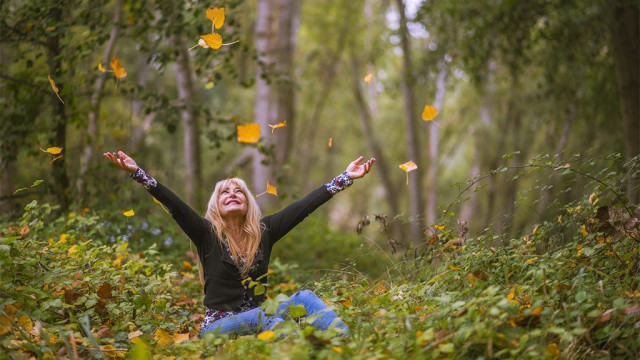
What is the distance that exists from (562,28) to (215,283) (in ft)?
23.0

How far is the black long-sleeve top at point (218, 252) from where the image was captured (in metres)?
3.82

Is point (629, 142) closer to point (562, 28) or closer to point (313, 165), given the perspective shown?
point (562, 28)

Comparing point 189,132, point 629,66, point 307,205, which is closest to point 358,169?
point 307,205

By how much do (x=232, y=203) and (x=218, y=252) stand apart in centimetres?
35

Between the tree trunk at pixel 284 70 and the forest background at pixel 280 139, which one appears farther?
the tree trunk at pixel 284 70

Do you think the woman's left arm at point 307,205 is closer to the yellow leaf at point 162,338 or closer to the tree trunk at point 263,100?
the yellow leaf at point 162,338

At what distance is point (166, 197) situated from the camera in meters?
3.79

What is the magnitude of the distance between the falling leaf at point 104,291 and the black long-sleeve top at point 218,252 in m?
0.59

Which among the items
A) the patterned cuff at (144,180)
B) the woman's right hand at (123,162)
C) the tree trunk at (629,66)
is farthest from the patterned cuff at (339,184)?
the tree trunk at (629,66)

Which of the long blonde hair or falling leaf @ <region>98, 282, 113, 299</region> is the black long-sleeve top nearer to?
the long blonde hair

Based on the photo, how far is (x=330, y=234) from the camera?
33.2 feet

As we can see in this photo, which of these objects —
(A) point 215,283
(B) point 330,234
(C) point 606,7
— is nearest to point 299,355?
(A) point 215,283

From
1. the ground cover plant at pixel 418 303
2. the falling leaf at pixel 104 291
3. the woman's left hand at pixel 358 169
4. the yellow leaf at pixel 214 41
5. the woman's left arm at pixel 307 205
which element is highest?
the yellow leaf at pixel 214 41

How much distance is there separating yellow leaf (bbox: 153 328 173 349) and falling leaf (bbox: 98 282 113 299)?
436mm
